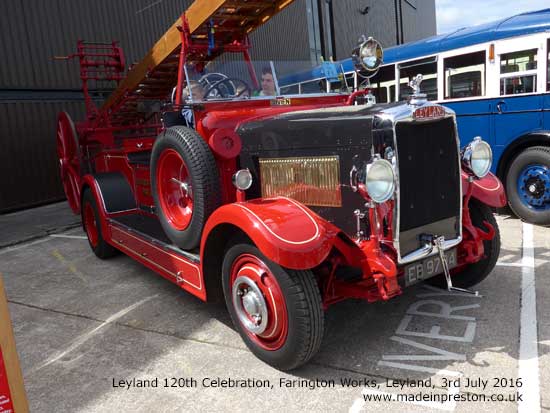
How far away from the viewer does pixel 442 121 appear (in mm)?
2844

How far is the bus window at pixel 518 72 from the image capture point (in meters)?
5.55

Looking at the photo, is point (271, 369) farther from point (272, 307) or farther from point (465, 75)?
point (465, 75)

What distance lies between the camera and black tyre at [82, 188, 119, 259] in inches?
196

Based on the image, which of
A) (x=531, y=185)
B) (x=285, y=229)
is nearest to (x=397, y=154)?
(x=285, y=229)

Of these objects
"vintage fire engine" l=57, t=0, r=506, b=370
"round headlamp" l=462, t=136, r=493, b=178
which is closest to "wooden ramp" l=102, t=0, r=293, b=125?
"vintage fire engine" l=57, t=0, r=506, b=370

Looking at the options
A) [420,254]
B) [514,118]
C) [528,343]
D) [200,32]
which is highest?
[200,32]

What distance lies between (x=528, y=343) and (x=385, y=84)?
5.48 metres

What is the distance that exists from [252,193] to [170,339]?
1.16 meters

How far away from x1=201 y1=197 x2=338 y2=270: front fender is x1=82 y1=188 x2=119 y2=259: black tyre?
259 centimetres

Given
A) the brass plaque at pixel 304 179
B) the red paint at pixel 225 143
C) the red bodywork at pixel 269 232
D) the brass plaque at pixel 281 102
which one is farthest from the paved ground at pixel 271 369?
the brass plaque at pixel 281 102

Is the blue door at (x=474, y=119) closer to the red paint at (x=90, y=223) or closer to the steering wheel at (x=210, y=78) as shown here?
the steering wheel at (x=210, y=78)

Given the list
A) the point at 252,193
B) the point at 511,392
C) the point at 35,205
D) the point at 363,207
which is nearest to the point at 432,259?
the point at 363,207

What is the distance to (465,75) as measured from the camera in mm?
6316

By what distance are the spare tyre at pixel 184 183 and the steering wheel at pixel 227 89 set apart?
491 millimetres
